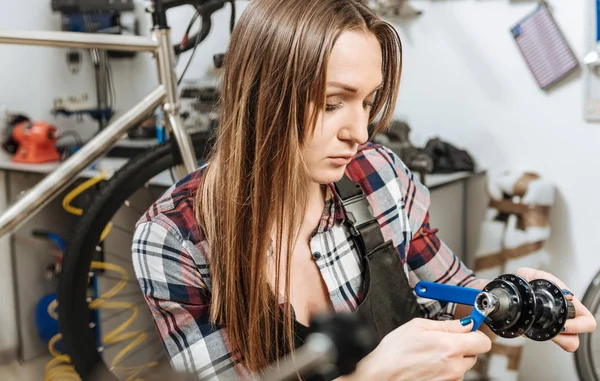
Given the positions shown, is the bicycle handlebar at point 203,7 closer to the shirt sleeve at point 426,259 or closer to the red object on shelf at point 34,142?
the shirt sleeve at point 426,259

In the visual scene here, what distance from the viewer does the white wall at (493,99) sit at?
162 cm

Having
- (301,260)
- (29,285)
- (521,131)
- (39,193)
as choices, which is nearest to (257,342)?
(301,260)

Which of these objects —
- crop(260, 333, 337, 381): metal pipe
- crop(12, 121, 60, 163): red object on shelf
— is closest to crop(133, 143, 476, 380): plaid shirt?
crop(260, 333, 337, 381): metal pipe

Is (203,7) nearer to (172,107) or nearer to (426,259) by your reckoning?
(172,107)

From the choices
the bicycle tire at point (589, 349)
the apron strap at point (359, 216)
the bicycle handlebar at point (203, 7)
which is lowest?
the bicycle tire at point (589, 349)

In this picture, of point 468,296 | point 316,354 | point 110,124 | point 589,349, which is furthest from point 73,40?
point 589,349

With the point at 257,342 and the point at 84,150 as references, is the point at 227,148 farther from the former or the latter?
the point at 84,150

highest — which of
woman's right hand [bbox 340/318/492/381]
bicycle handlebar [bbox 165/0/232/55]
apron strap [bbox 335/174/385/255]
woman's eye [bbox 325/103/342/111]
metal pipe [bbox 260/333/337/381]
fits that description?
bicycle handlebar [bbox 165/0/232/55]

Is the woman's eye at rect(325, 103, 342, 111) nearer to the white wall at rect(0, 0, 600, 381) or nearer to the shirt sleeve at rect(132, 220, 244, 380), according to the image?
the shirt sleeve at rect(132, 220, 244, 380)

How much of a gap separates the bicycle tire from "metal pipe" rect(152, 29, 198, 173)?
3.26 feet

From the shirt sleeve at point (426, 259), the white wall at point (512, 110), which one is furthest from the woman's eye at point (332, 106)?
the white wall at point (512, 110)

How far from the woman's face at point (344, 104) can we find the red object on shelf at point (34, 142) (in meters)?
1.32

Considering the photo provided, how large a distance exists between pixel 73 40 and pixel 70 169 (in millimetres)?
258

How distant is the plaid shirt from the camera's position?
2.43 ft
